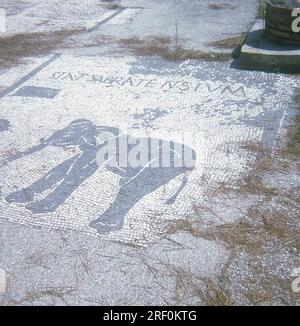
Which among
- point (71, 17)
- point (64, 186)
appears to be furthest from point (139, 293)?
point (71, 17)

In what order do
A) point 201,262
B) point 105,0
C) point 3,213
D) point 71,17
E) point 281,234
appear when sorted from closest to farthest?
point 201,262
point 281,234
point 3,213
point 71,17
point 105,0

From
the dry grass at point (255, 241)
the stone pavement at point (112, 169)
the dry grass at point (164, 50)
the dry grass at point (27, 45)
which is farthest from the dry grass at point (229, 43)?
the dry grass at point (255, 241)

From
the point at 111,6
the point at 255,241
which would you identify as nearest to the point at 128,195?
the point at 255,241

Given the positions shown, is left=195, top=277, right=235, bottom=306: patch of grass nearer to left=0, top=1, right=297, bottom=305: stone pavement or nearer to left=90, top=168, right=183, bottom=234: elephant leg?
left=0, top=1, right=297, bottom=305: stone pavement

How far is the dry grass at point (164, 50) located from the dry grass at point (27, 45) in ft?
3.23

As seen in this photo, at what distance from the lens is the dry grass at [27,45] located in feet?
19.8

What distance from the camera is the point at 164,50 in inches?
247

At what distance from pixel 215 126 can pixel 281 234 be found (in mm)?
1597

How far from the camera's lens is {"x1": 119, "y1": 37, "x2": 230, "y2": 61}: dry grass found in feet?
19.6

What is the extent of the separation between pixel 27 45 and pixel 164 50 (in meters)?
1.97

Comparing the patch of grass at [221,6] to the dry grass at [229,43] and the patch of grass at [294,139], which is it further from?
the patch of grass at [294,139]

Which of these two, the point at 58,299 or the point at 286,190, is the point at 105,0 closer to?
the point at 286,190

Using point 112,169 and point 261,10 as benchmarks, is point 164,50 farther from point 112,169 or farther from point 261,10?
point 112,169

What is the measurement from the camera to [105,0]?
9.20m
